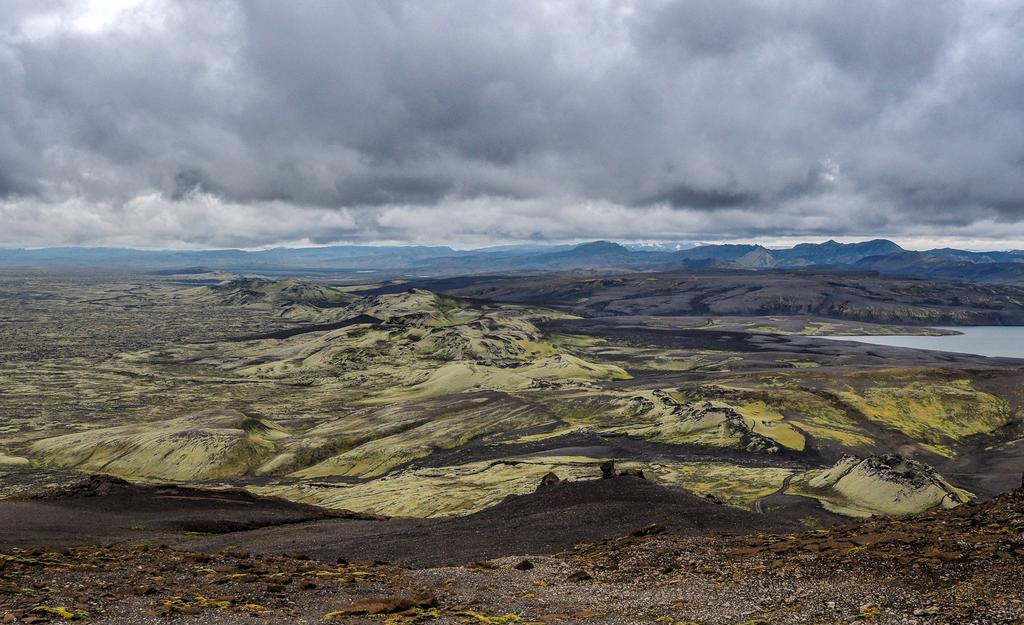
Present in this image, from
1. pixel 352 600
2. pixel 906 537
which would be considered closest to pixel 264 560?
pixel 352 600

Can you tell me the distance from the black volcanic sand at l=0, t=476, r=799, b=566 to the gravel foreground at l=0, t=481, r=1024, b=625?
6083 mm

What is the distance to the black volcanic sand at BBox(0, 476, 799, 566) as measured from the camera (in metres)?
35.9

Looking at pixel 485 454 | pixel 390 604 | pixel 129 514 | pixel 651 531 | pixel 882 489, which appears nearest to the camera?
pixel 390 604

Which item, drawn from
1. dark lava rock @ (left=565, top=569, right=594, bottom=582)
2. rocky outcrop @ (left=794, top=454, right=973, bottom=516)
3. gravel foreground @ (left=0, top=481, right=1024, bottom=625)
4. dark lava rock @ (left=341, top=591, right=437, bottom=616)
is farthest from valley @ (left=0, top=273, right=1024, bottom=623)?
dark lava rock @ (left=565, top=569, right=594, bottom=582)

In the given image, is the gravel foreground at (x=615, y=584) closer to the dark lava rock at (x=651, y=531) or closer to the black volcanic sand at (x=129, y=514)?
the dark lava rock at (x=651, y=531)

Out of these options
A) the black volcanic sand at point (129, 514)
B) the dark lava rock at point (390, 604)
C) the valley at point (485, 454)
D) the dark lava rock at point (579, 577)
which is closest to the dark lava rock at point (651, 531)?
the valley at point (485, 454)

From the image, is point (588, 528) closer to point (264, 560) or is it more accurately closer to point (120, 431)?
point (264, 560)

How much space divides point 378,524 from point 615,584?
80.7 ft

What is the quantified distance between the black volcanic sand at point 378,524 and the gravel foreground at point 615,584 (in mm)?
6083

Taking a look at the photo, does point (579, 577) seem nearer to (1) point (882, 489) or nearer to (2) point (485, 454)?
(1) point (882, 489)

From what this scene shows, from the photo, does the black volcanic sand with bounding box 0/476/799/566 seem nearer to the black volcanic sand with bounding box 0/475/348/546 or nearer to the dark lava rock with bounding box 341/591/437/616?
the black volcanic sand with bounding box 0/475/348/546

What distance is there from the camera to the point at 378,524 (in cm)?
4472

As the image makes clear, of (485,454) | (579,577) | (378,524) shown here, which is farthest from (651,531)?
(485,454)

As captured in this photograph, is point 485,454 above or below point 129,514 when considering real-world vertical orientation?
below
